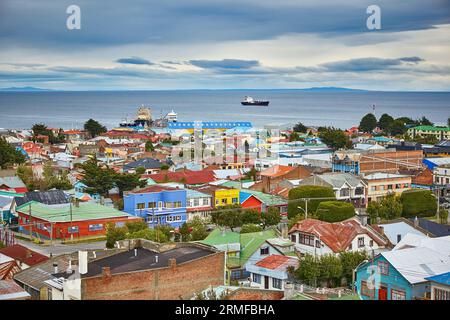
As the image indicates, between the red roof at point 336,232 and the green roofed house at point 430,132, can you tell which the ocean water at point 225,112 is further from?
the red roof at point 336,232

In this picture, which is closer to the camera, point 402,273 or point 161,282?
point 161,282

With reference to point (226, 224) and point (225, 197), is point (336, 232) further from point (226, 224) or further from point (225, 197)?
point (225, 197)

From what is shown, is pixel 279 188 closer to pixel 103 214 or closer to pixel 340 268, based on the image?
pixel 103 214

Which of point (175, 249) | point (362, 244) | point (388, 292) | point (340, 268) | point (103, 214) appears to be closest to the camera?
point (388, 292)

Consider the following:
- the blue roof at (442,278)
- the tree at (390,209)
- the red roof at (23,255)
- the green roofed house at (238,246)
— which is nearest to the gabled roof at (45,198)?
the red roof at (23,255)

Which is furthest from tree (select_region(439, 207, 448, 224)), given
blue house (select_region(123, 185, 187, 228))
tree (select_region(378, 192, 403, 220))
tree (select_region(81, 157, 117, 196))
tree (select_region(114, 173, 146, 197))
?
tree (select_region(81, 157, 117, 196))

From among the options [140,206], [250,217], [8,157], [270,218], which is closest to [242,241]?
[250,217]
